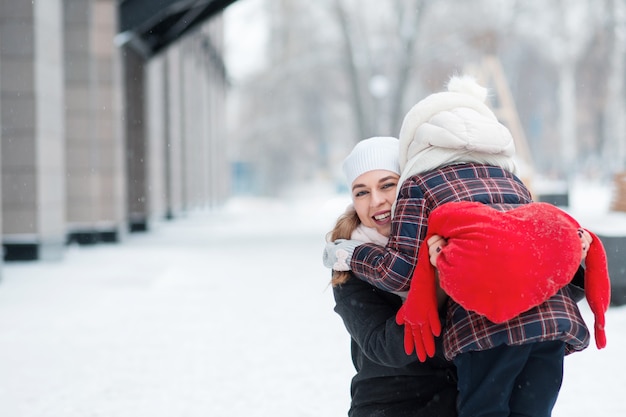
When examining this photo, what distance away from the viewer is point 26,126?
35.1ft

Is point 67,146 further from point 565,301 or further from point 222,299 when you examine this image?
point 565,301

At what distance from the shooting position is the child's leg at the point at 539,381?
2.28 m

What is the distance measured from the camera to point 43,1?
10867 millimetres

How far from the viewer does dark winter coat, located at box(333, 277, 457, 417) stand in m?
2.52

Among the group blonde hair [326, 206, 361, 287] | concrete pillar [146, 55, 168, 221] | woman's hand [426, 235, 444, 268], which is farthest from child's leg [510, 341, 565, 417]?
concrete pillar [146, 55, 168, 221]

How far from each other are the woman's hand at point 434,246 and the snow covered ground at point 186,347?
206 cm

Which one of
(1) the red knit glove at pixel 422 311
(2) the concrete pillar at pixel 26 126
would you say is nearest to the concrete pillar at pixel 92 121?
(2) the concrete pillar at pixel 26 126

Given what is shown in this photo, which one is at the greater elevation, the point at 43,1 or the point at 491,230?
the point at 43,1

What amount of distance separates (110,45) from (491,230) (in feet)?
44.3

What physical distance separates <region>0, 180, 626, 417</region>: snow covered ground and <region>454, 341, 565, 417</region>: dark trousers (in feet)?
6.03

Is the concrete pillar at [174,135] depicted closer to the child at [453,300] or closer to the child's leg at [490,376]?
the child at [453,300]

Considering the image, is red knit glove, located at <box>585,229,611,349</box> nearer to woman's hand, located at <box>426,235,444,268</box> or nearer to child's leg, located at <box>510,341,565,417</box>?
child's leg, located at <box>510,341,565,417</box>

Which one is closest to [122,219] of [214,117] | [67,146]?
[67,146]

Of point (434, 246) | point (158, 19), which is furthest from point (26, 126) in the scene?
point (434, 246)
